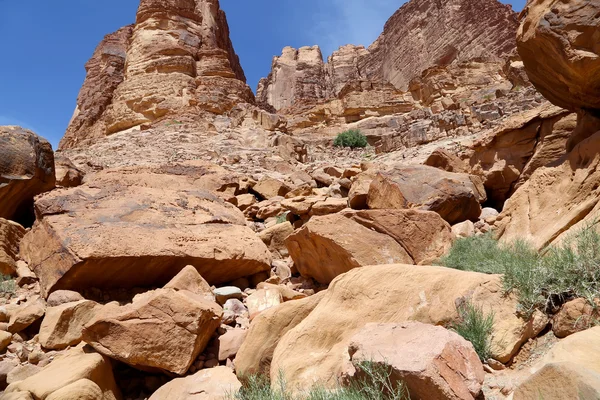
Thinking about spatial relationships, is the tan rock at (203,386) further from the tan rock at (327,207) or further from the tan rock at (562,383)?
the tan rock at (327,207)

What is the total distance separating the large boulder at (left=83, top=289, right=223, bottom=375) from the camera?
3.05 m

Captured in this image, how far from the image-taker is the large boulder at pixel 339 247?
4.47 metres

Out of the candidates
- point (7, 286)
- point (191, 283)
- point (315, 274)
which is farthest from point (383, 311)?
point (7, 286)

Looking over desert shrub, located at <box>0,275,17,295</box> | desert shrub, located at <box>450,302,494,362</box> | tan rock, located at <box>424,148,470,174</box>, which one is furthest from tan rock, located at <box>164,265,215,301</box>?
tan rock, located at <box>424,148,470,174</box>

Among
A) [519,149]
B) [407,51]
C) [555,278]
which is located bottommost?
[555,278]

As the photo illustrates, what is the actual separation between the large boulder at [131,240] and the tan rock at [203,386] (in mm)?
1620

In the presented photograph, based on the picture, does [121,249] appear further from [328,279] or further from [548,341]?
[548,341]

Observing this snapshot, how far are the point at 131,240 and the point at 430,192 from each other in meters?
3.94

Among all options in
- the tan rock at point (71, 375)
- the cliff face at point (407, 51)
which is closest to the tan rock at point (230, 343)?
the tan rock at point (71, 375)

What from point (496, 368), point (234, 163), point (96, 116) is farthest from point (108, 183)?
point (96, 116)

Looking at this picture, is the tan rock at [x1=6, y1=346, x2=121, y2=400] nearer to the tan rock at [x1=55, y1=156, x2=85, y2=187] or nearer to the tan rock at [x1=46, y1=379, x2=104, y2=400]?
the tan rock at [x1=46, y1=379, x2=104, y2=400]

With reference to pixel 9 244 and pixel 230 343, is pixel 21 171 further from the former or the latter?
pixel 230 343

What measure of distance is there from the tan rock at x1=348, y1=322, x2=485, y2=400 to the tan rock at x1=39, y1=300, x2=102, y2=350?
8.62 feet

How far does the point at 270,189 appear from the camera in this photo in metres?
9.41
